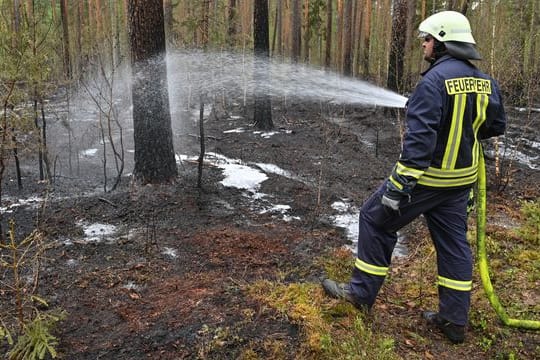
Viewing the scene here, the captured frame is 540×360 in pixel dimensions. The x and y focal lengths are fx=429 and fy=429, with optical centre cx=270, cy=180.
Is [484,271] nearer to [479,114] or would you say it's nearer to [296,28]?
[479,114]

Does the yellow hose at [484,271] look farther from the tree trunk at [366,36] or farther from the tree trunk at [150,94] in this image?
the tree trunk at [366,36]

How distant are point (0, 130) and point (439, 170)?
547cm

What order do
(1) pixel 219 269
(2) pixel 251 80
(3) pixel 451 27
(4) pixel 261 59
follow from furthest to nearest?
1. (2) pixel 251 80
2. (4) pixel 261 59
3. (1) pixel 219 269
4. (3) pixel 451 27

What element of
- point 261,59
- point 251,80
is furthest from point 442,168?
point 251,80

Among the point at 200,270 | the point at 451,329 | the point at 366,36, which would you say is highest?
the point at 366,36

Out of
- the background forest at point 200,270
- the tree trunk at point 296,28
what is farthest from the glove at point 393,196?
the tree trunk at point 296,28

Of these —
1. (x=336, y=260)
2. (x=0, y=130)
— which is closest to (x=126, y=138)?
(x=0, y=130)

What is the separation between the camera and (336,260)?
468 centimetres

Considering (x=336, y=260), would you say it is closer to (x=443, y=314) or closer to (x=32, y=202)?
(x=443, y=314)

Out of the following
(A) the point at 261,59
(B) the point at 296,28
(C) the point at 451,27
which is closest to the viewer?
(C) the point at 451,27

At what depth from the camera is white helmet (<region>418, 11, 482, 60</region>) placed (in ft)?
10.2

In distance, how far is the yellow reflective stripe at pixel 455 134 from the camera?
3049 millimetres

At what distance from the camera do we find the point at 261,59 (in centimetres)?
1346

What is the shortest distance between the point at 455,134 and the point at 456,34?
2.41ft
